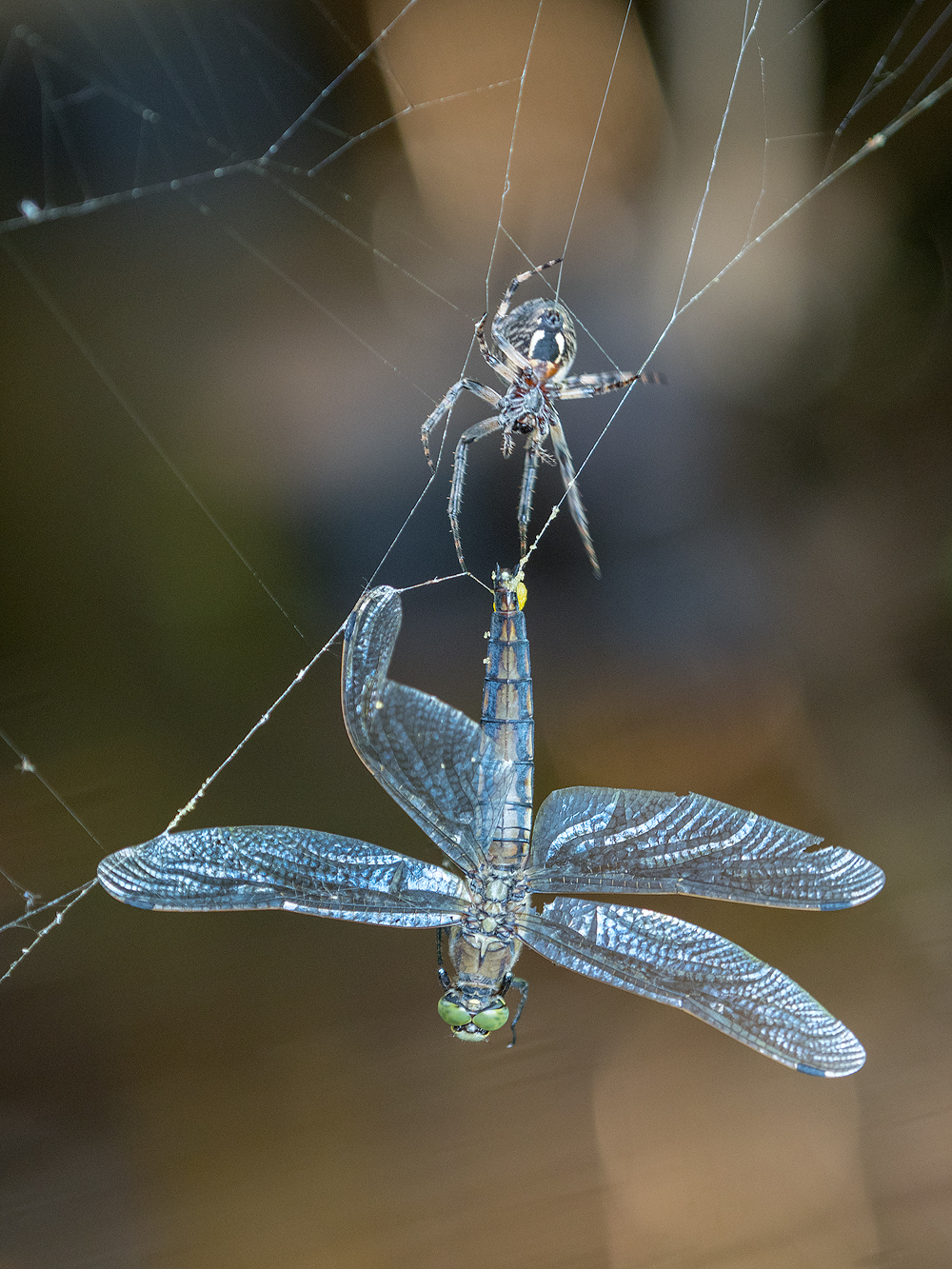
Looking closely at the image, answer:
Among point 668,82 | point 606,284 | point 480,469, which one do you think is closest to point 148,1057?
point 480,469

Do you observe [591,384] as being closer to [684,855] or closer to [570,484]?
[570,484]

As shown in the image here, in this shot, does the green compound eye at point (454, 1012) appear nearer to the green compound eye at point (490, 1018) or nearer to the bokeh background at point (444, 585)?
the green compound eye at point (490, 1018)

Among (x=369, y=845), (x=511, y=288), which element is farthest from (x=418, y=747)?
(x=511, y=288)

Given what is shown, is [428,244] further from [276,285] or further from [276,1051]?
[276,1051]

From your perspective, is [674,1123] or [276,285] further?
[674,1123]

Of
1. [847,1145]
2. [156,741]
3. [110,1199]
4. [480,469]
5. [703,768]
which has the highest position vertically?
[480,469]

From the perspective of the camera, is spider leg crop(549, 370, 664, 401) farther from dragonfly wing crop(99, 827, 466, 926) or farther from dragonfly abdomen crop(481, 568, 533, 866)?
dragonfly wing crop(99, 827, 466, 926)
